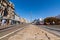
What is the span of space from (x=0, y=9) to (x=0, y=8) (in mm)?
634

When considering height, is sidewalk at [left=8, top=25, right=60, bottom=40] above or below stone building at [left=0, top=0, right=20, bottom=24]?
below

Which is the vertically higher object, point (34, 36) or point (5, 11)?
point (5, 11)

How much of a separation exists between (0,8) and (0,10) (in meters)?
1.50

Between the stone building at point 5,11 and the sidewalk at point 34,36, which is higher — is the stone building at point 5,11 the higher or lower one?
the higher one

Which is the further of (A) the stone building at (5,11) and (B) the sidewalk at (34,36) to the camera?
(A) the stone building at (5,11)

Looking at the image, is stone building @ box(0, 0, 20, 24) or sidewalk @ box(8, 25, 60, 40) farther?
stone building @ box(0, 0, 20, 24)

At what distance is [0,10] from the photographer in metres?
76.4

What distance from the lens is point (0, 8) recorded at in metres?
75.5

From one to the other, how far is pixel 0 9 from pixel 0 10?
0.96 metres

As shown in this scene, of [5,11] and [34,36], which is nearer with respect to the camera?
[34,36]

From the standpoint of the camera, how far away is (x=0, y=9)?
248ft
